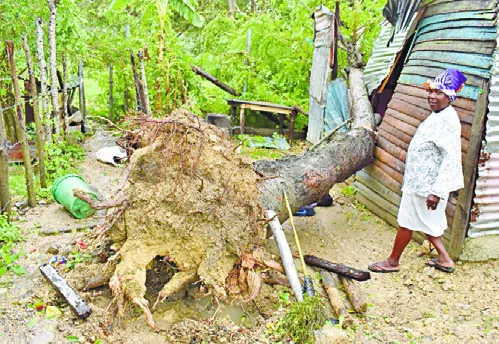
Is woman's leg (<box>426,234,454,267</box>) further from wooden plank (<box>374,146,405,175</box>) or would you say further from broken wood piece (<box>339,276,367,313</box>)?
wooden plank (<box>374,146,405,175</box>)

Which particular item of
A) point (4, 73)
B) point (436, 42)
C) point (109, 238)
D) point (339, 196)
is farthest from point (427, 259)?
point (4, 73)

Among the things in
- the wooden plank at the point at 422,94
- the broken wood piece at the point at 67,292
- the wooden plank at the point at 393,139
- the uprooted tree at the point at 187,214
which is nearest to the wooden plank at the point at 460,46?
the wooden plank at the point at 422,94

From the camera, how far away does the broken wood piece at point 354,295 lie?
163 inches

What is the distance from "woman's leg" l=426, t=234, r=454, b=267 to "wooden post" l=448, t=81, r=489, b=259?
206mm

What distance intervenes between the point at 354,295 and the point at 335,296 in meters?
0.24

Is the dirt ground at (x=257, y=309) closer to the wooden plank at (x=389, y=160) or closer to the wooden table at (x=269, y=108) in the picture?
the wooden plank at (x=389, y=160)

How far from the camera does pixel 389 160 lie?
20.7 feet

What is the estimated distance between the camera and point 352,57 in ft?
32.1

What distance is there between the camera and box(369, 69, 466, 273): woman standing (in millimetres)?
4449

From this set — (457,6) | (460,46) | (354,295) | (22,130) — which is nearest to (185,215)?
(354,295)

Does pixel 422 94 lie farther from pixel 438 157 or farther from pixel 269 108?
pixel 269 108

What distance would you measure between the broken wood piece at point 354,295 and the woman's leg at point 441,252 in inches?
42.1

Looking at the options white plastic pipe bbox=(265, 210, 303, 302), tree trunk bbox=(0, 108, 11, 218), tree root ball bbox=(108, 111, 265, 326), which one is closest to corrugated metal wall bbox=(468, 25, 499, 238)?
white plastic pipe bbox=(265, 210, 303, 302)

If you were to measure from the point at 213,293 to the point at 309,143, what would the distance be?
777cm
